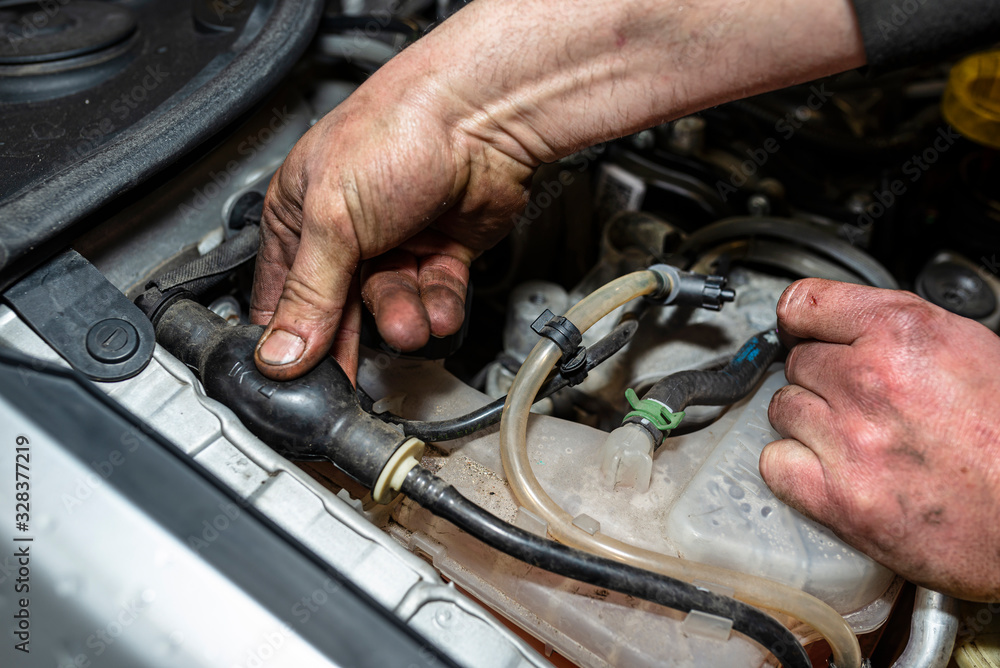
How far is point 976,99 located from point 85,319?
148cm

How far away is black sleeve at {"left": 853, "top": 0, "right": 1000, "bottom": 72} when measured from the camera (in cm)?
61

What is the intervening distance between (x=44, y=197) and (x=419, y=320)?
414mm

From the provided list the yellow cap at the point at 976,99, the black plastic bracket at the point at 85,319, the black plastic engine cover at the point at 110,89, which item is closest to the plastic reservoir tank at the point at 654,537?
the black plastic bracket at the point at 85,319

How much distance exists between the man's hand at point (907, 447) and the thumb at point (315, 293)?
0.51 m

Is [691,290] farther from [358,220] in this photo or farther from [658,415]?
[358,220]

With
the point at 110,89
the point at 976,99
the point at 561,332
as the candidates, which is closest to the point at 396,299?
the point at 561,332

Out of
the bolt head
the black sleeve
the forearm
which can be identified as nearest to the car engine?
the bolt head

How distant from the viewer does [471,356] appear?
1273 millimetres

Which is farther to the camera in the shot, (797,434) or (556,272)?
(556,272)

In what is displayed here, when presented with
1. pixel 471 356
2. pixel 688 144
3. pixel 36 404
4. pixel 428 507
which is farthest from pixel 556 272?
pixel 36 404

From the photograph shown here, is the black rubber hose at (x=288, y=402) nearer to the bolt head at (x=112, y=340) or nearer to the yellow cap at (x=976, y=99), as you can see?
the bolt head at (x=112, y=340)

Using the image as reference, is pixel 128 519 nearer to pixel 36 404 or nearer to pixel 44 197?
pixel 36 404

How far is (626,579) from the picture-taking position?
1.90 ft

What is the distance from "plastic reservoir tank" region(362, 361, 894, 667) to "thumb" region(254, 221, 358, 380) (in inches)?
7.8
